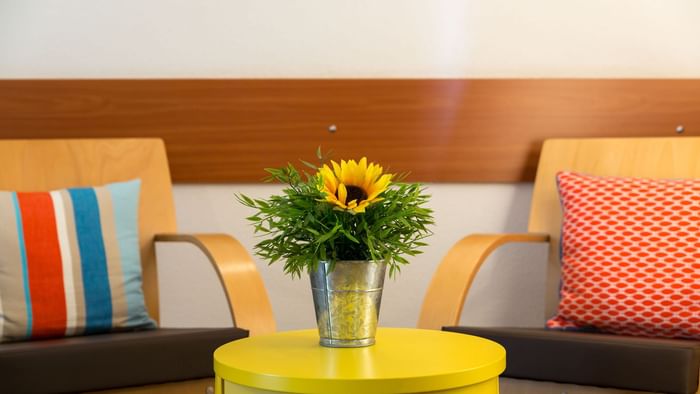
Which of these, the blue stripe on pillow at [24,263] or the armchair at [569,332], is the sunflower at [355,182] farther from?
the blue stripe on pillow at [24,263]

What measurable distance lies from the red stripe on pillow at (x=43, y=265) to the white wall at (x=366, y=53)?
0.62 metres

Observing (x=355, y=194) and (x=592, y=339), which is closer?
(x=355, y=194)

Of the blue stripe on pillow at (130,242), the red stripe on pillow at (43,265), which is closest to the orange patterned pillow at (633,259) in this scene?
the blue stripe on pillow at (130,242)

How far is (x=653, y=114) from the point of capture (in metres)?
2.70

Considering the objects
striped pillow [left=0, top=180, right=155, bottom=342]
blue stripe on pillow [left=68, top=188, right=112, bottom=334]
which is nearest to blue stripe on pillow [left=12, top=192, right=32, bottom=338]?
striped pillow [left=0, top=180, right=155, bottom=342]

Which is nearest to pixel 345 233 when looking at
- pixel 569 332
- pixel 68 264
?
pixel 569 332

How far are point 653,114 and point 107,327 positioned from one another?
1.74m

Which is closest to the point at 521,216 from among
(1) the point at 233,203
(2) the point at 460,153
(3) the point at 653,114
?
A: (2) the point at 460,153

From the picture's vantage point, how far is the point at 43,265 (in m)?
2.09

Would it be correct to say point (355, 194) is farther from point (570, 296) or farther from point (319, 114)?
point (319, 114)

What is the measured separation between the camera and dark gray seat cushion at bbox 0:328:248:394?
171cm

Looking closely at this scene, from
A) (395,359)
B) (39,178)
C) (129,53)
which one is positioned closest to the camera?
(395,359)

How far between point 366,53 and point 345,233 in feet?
4.52

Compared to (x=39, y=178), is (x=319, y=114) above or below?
above
